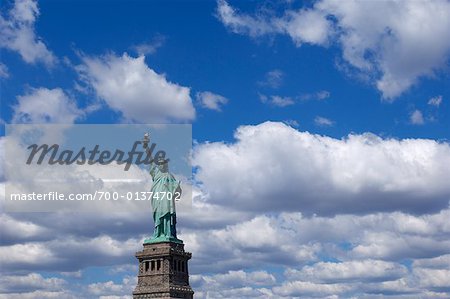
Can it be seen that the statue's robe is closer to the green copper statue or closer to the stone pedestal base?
the green copper statue

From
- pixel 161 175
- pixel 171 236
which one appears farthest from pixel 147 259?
pixel 161 175

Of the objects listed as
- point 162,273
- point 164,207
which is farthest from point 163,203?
point 162,273

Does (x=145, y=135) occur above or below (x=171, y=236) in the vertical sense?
above

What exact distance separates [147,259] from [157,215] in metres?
6.28

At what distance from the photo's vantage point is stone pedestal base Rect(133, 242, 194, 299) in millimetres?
104812

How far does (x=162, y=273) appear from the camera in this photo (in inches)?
4151

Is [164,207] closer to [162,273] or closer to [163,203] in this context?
[163,203]

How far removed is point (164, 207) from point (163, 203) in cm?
60

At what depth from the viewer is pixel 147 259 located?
352 feet

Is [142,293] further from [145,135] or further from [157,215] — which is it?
[145,135]

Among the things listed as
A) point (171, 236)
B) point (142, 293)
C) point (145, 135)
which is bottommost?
point (142, 293)

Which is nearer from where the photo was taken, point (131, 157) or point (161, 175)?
point (131, 157)

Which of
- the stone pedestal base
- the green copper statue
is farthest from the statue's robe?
the stone pedestal base

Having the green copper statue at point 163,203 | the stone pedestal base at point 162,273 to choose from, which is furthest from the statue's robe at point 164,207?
the stone pedestal base at point 162,273
